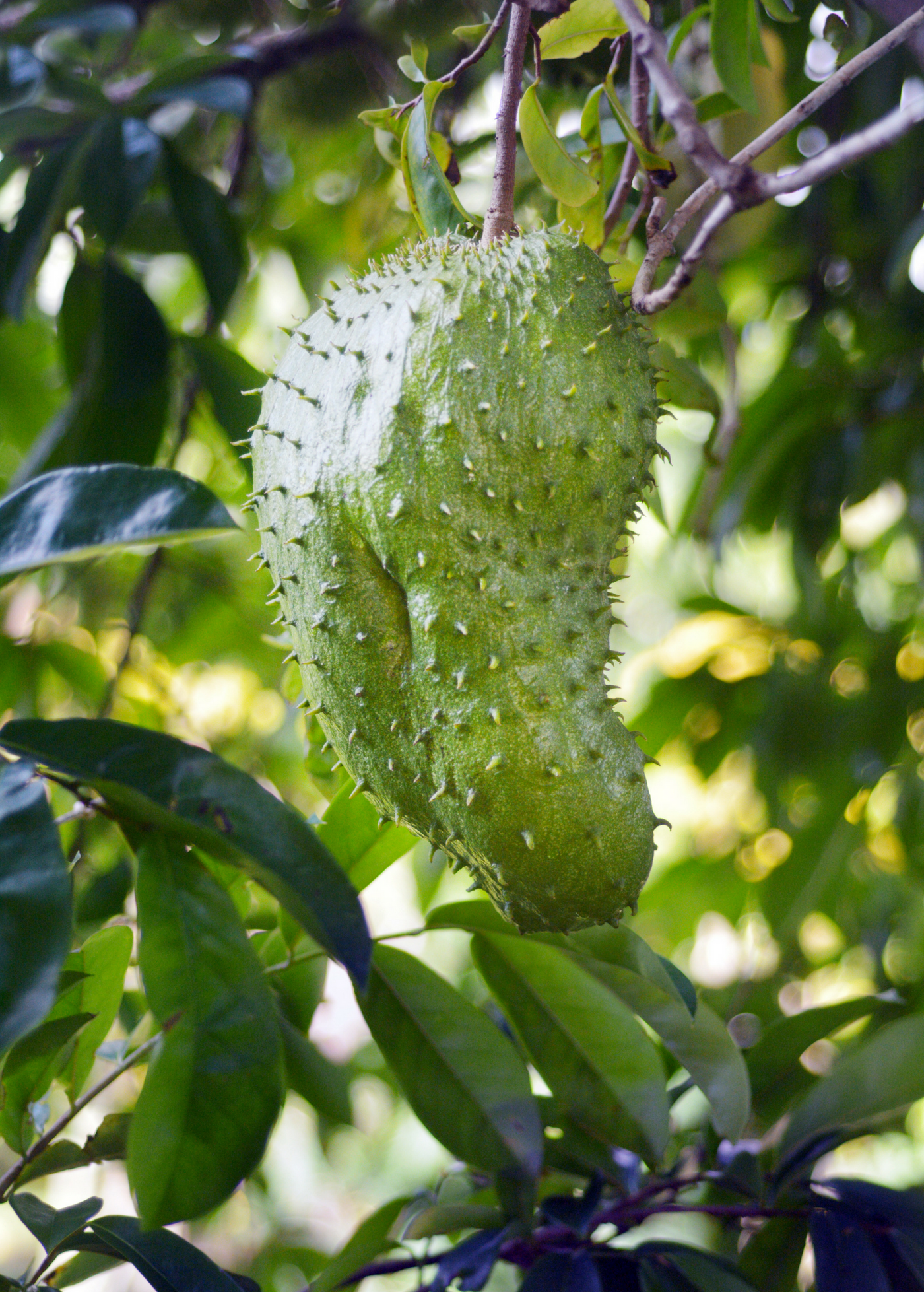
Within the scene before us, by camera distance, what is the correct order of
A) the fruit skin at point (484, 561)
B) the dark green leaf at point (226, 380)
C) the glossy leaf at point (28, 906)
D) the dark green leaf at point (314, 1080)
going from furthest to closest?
the dark green leaf at point (226, 380), the dark green leaf at point (314, 1080), the fruit skin at point (484, 561), the glossy leaf at point (28, 906)

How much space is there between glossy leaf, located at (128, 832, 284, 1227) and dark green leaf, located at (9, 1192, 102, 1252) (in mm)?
201

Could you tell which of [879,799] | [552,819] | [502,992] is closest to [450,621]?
[552,819]

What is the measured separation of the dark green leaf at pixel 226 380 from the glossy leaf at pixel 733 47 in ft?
1.69

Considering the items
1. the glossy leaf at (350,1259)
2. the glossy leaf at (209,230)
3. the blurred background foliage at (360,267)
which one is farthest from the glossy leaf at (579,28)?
the glossy leaf at (350,1259)

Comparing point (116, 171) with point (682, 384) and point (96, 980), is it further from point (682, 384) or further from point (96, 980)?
point (96, 980)

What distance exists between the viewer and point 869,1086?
0.79m

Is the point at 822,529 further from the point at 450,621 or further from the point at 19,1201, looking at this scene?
the point at 19,1201

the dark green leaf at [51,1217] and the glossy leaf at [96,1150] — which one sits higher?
the glossy leaf at [96,1150]

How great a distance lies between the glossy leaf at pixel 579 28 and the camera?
0.68m

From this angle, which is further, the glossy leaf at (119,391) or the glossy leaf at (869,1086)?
the glossy leaf at (119,391)

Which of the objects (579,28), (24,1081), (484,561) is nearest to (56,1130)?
(24,1081)

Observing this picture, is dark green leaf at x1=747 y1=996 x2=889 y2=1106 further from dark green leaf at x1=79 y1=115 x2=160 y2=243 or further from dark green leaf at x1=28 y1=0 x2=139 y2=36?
dark green leaf at x1=28 y1=0 x2=139 y2=36

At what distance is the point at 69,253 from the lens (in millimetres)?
1221

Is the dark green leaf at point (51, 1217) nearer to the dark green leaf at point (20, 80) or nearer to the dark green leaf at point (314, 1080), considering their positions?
the dark green leaf at point (314, 1080)
